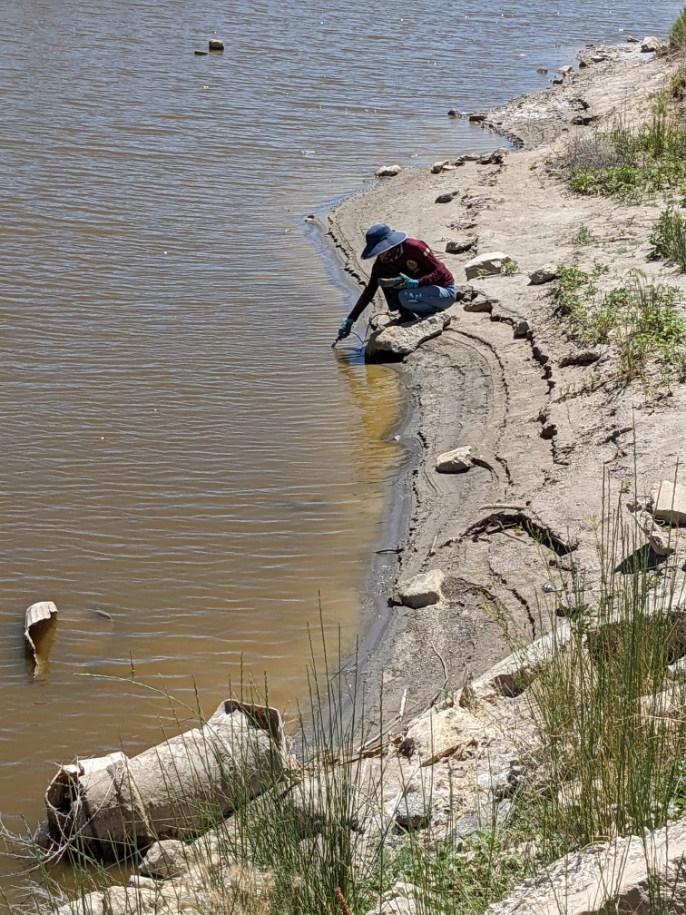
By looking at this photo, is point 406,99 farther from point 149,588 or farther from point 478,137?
point 149,588

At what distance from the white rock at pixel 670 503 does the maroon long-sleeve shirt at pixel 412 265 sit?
465 centimetres

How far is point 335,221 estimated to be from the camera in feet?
44.3

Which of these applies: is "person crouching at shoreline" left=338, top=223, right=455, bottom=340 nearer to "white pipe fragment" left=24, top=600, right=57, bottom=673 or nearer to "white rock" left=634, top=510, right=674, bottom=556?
"white pipe fragment" left=24, top=600, right=57, bottom=673

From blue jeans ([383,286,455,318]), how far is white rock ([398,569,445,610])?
4199 mm

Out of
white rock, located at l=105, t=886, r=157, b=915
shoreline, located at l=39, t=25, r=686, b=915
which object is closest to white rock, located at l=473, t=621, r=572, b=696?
shoreline, located at l=39, t=25, r=686, b=915

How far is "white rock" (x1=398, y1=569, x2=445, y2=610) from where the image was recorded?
645 centimetres

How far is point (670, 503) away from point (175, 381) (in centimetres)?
458

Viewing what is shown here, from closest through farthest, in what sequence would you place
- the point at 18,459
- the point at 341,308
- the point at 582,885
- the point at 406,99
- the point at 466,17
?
the point at 582,885, the point at 18,459, the point at 341,308, the point at 406,99, the point at 466,17

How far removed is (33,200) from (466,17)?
1681 cm

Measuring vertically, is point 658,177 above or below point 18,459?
above

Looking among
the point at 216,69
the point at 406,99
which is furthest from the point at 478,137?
the point at 216,69

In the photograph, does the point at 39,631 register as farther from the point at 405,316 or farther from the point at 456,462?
the point at 405,316

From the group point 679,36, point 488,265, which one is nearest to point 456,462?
point 488,265

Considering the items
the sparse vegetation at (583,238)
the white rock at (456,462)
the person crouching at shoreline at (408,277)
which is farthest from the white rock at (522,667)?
the sparse vegetation at (583,238)
